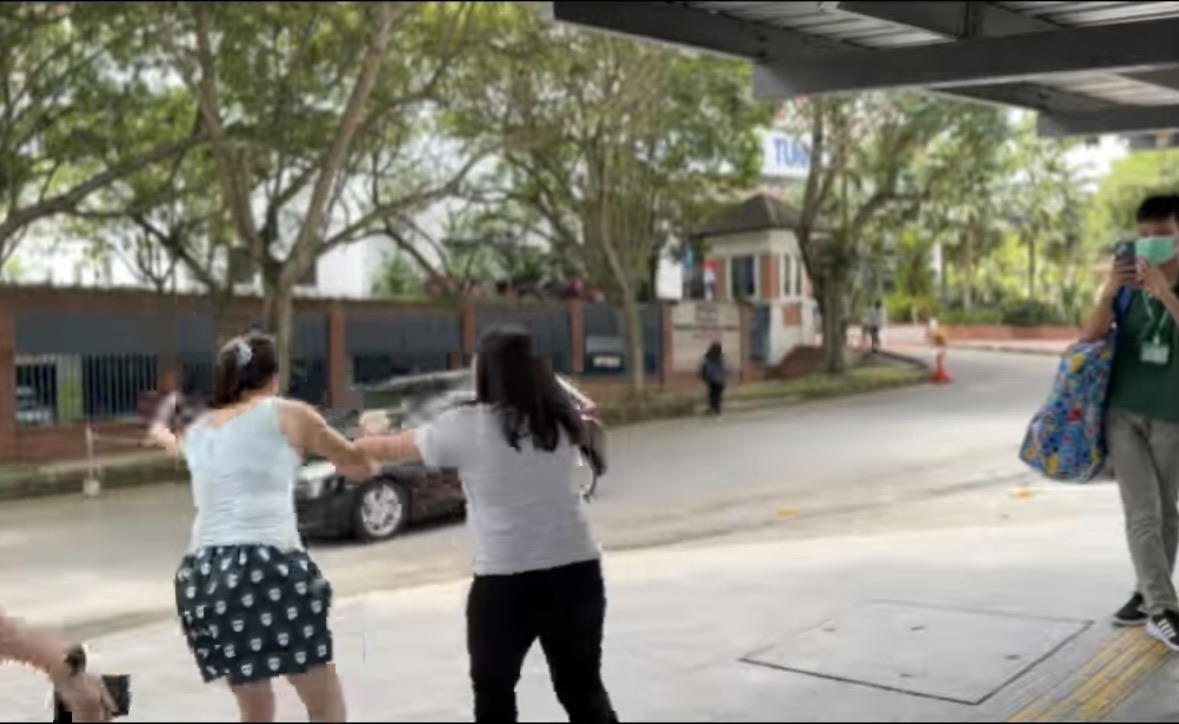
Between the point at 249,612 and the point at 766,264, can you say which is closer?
the point at 249,612

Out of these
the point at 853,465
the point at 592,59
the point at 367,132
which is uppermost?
the point at 592,59

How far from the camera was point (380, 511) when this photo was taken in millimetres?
4441

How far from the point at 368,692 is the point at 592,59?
15310 mm

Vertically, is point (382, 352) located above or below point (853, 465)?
above

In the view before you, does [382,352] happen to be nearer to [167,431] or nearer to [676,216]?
[167,431]

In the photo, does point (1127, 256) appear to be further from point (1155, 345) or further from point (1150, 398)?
point (1150, 398)

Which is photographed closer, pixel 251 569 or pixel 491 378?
pixel 251 569

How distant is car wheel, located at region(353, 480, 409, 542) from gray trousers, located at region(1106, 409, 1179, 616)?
2.26 metres

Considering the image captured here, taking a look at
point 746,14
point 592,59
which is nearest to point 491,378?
point 746,14

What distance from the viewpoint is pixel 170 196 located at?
58.4ft

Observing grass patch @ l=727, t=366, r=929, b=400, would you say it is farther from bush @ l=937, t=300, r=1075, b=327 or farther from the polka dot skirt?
the polka dot skirt

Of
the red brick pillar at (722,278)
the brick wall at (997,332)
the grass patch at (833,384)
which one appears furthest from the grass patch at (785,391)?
the brick wall at (997,332)

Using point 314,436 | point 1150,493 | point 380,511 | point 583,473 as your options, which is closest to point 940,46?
point 1150,493

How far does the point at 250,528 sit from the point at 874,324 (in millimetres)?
34947
